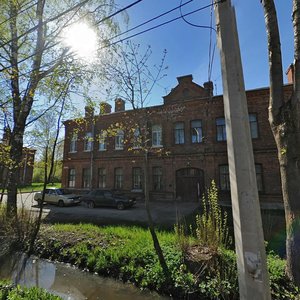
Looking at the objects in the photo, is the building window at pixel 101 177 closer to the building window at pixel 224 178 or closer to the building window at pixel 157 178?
the building window at pixel 157 178

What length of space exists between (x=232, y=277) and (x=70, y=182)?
22118 mm

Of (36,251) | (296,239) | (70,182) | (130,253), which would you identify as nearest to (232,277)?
(296,239)

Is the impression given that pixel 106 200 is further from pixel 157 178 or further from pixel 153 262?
pixel 153 262

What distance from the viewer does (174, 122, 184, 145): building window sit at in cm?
1920

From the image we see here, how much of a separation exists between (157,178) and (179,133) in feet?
14.2

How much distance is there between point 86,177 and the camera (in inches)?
917

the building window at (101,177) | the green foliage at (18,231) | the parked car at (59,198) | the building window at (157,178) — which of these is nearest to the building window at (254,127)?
the building window at (157,178)

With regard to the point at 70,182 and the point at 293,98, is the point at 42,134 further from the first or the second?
the point at 70,182

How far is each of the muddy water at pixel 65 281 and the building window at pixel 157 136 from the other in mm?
14045

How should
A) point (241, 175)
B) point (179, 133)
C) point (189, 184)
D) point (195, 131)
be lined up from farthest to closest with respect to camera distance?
1. point (179, 133)
2. point (195, 131)
3. point (189, 184)
4. point (241, 175)

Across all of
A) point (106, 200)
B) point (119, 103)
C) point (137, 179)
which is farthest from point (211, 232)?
point (137, 179)

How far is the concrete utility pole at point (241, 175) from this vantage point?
235 centimetres

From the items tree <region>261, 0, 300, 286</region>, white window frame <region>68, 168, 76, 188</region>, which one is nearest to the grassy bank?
tree <region>261, 0, 300, 286</region>

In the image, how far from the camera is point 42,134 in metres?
9.25
